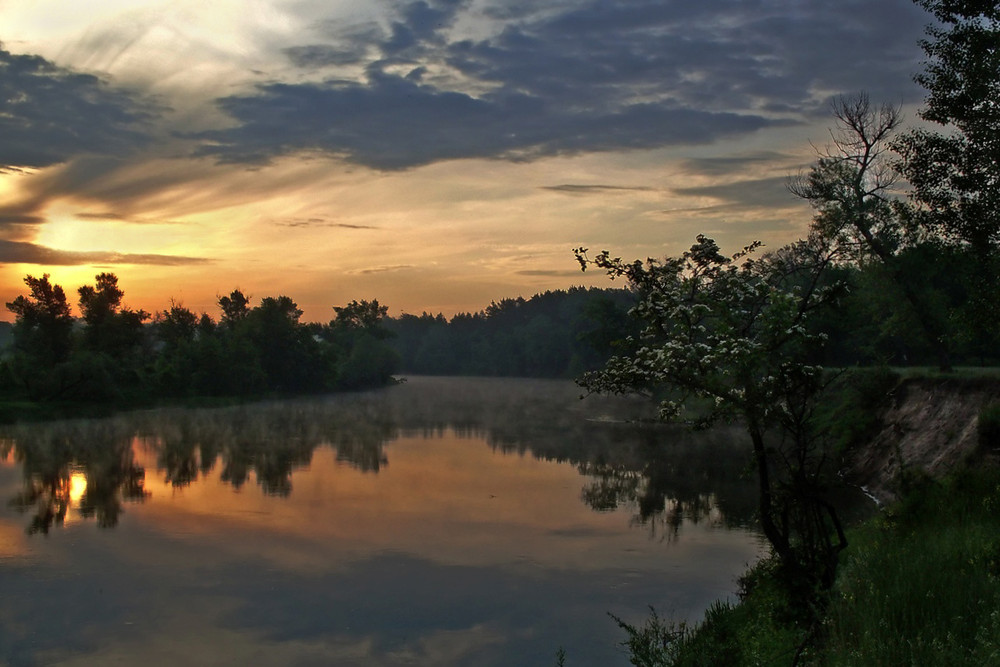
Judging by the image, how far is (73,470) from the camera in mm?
37406

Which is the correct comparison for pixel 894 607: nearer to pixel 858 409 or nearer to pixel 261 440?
pixel 858 409

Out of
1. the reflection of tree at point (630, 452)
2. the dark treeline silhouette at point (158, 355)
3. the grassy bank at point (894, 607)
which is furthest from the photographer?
the dark treeline silhouette at point (158, 355)

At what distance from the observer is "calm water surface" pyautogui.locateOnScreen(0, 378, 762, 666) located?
619 inches

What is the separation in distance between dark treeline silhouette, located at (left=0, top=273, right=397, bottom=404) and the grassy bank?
2839 inches

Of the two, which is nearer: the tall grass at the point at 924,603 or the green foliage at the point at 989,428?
the tall grass at the point at 924,603

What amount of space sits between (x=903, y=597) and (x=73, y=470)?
123 ft

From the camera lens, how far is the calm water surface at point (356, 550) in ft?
51.6

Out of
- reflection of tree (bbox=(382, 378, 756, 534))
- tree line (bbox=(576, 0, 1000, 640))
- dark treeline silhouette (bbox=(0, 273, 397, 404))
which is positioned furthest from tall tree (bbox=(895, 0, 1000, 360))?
dark treeline silhouette (bbox=(0, 273, 397, 404))

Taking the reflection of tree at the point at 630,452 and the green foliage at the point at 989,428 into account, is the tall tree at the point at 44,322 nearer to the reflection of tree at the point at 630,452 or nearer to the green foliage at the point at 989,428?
the reflection of tree at the point at 630,452

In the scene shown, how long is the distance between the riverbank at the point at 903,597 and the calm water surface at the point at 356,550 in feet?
6.77

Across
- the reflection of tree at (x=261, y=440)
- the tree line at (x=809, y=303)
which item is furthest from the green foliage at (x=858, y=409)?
the reflection of tree at (x=261, y=440)

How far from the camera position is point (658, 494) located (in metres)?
31.6

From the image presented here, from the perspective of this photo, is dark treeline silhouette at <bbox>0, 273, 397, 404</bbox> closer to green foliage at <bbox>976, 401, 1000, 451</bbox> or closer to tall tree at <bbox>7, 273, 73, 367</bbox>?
tall tree at <bbox>7, 273, 73, 367</bbox>

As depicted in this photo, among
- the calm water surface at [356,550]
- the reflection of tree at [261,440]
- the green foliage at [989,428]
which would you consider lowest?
the reflection of tree at [261,440]
